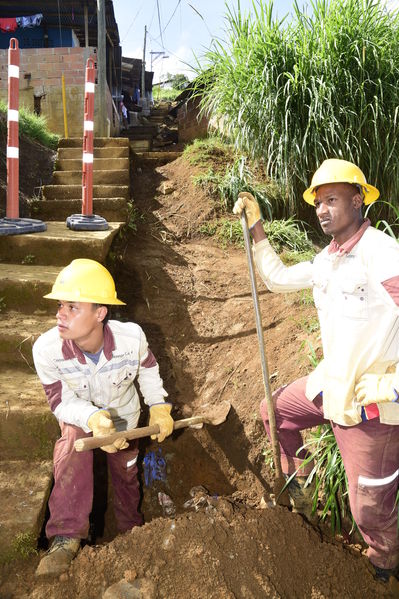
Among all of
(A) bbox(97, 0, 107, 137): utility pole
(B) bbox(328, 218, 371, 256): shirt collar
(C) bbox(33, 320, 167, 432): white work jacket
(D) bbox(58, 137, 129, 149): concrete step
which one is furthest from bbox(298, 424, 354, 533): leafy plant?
(A) bbox(97, 0, 107, 137): utility pole

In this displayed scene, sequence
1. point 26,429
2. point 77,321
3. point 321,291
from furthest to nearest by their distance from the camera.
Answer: point 26,429, point 77,321, point 321,291

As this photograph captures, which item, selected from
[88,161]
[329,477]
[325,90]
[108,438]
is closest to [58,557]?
[108,438]

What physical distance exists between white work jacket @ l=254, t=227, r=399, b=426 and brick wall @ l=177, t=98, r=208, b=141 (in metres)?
6.66

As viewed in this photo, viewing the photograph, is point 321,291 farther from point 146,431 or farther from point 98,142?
point 98,142

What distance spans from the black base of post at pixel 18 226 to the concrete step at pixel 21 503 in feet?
6.48

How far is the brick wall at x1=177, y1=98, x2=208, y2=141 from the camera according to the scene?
8.09m

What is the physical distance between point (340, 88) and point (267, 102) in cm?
77

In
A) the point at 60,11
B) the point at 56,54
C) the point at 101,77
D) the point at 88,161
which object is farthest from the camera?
the point at 60,11

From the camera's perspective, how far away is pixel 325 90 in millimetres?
4859

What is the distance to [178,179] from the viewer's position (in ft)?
20.6

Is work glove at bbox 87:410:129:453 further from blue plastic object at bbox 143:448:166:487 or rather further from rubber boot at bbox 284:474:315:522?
blue plastic object at bbox 143:448:166:487

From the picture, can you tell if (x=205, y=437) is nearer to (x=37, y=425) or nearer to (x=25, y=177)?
(x=37, y=425)

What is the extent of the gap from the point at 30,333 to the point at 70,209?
2418 millimetres

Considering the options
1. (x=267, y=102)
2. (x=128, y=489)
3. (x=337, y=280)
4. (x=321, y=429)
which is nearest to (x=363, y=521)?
(x=321, y=429)
